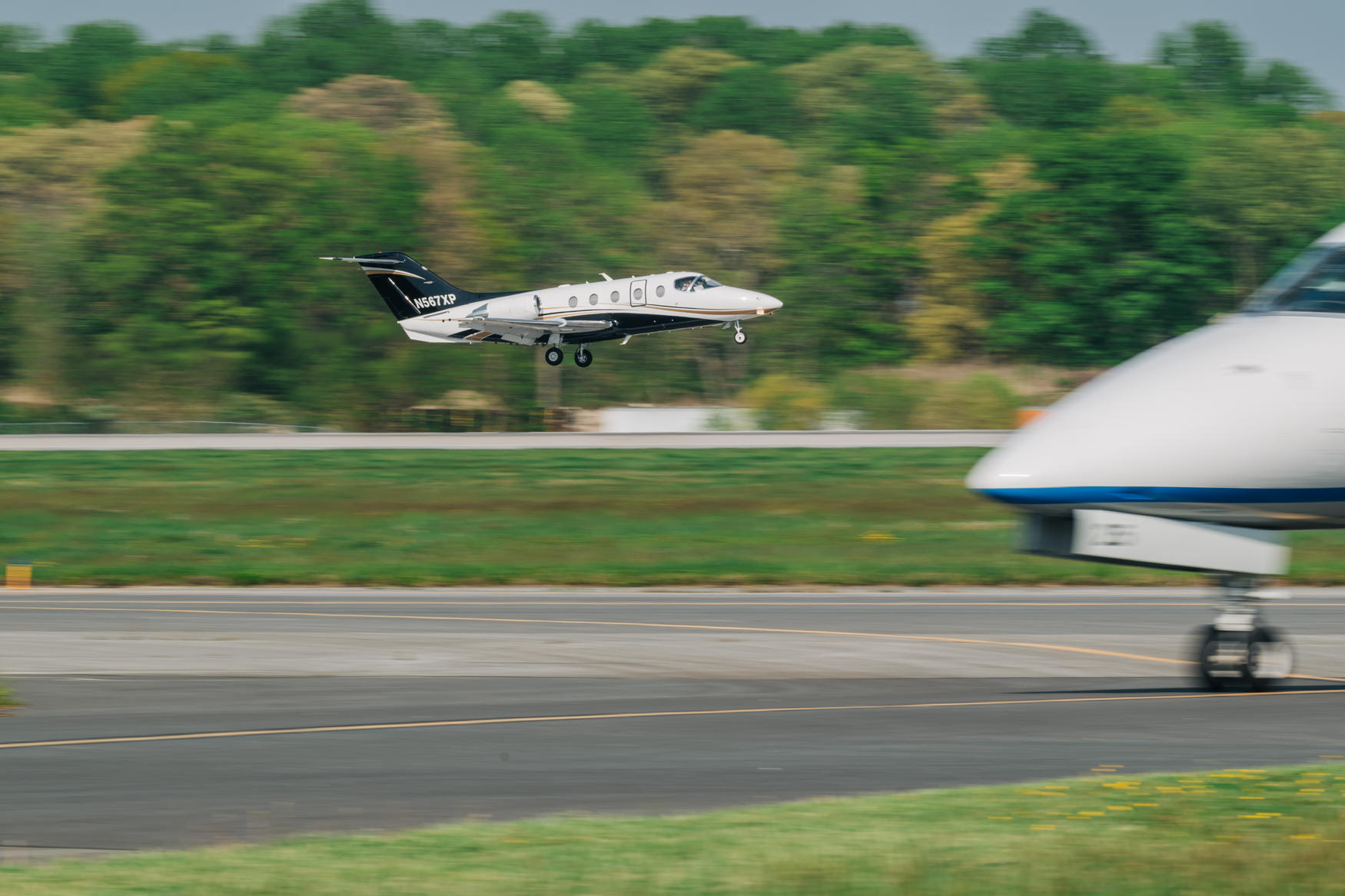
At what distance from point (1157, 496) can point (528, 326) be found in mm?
47663

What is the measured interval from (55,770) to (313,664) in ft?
19.3

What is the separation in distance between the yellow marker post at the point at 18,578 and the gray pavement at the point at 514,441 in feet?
86.2

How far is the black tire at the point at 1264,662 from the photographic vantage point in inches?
523

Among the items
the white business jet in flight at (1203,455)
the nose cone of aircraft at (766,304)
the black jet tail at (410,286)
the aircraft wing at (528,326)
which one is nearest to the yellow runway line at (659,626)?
the white business jet in flight at (1203,455)

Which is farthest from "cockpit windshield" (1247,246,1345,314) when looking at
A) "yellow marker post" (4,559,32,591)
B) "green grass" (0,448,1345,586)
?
"yellow marker post" (4,559,32,591)

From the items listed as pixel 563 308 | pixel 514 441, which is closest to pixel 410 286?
pixel 563 308

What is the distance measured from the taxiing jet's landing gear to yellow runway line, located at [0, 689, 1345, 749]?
15 centimetres

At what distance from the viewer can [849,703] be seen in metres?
13.9

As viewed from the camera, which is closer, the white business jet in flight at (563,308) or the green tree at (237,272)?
the white business jet in flight at (563,308)

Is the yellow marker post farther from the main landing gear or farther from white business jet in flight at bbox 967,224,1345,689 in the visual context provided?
the main landing gear

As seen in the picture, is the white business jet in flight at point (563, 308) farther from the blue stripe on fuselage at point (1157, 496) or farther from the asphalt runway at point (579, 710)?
the blue stripe on fuselage at point (1157, 496)

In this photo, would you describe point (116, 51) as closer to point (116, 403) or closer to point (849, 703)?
point (116, 403)

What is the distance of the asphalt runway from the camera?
32.7 feet

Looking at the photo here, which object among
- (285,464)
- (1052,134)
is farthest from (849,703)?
(1052,134)
